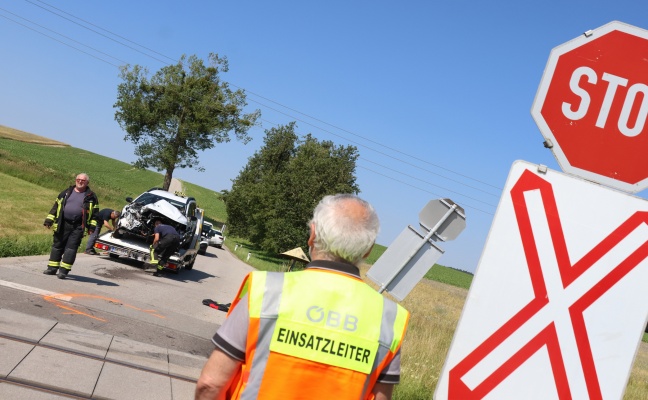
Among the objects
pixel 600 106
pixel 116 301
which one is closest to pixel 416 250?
pixel 600 106

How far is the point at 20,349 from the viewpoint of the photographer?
7383mm

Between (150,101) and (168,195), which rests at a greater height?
(150,101)

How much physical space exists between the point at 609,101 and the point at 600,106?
0.12ft

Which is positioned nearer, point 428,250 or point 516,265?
point 516,265

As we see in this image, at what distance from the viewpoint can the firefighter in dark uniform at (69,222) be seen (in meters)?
13.5

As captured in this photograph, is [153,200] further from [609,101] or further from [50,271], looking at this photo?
[609,101]

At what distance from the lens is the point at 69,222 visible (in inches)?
534

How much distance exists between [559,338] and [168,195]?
2044 centimetres

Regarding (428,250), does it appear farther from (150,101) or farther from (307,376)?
(150,101)

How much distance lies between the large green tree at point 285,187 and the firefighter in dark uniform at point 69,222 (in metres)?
41.5

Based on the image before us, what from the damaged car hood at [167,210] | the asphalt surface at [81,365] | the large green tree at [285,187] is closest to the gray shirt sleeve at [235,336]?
the asphalt surface at [81,365]

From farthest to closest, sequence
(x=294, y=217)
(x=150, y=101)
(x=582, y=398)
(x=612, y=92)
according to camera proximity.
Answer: (x=150, y=101), (x=294, y=217), (x=612, y=92), (x=582, y=398)

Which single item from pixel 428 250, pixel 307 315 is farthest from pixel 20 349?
pixel 307 315

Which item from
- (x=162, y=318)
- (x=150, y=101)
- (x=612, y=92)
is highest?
(x=150, y=101)
